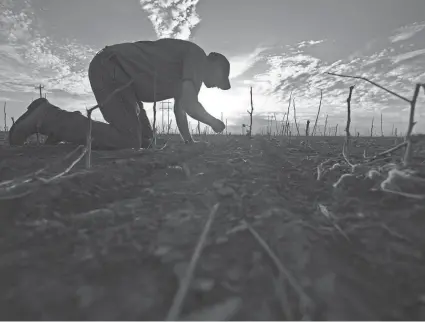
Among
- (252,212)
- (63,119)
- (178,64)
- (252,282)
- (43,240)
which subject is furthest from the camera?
(178,64)

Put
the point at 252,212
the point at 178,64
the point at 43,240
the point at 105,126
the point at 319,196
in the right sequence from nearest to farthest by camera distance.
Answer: the point at 43,240 → the point at 252,212 → the point at 319,196 → the point at 105,126 → the point at 178,64

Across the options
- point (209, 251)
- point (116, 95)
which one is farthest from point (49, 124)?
point (209, 251)

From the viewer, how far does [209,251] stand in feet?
3.05

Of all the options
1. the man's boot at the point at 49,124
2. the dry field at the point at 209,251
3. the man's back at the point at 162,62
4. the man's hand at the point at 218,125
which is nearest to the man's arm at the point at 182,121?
the man's back at the point at 162,62

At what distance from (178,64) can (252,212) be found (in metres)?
2.88

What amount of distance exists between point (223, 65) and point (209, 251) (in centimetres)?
369

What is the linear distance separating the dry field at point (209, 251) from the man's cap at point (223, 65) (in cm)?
295

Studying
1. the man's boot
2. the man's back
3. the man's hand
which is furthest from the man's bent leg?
the man's hand

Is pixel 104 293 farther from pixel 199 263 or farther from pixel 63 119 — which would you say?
pixel 63 119

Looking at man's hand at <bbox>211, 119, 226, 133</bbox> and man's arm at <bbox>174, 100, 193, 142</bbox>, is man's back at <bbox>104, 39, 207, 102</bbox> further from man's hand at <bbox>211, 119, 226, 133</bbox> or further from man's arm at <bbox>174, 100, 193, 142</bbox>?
man's hand at <bbox>211, 119, 226, 133</bbox>

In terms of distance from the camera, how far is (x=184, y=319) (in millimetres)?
646

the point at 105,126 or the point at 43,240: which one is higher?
the point at 105,126

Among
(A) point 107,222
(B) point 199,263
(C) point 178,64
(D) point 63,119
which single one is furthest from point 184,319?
(C) point 178,64

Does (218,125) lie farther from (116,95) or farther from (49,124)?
(49,124)
